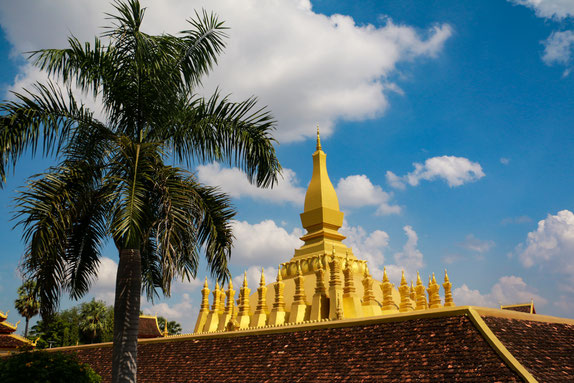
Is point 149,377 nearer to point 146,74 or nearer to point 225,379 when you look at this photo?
point 225,379

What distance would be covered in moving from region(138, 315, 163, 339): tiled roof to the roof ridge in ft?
78.5

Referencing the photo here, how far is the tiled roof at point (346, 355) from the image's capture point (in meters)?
8.48

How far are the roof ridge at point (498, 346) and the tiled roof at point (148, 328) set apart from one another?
2393cm

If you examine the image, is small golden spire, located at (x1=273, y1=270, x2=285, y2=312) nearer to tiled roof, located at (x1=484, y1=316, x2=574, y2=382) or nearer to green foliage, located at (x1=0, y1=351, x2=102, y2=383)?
green foliage, located at (x1=0, y1=351, x2=102, y2=383)

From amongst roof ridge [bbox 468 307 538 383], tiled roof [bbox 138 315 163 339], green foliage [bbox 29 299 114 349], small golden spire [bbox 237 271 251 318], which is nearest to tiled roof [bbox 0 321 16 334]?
tiled roof [bbox 138 315 163 339]

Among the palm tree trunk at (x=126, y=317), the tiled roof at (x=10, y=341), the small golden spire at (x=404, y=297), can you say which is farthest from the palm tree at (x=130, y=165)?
the tiled roof at (x=10, y=341)

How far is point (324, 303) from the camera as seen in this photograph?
55.7 ft

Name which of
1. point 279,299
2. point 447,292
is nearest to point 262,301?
point 279,299

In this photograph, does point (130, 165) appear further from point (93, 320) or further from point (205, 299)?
point (93, 320)

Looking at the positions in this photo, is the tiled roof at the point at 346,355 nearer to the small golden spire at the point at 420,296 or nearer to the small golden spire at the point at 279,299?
the small golden spire at the point at 279,299

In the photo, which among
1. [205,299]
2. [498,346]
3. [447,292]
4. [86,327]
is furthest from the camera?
[86,327]

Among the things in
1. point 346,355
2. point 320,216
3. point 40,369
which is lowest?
point 40,369

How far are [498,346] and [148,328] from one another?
2532cm

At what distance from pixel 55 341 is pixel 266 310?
93.9 ft
